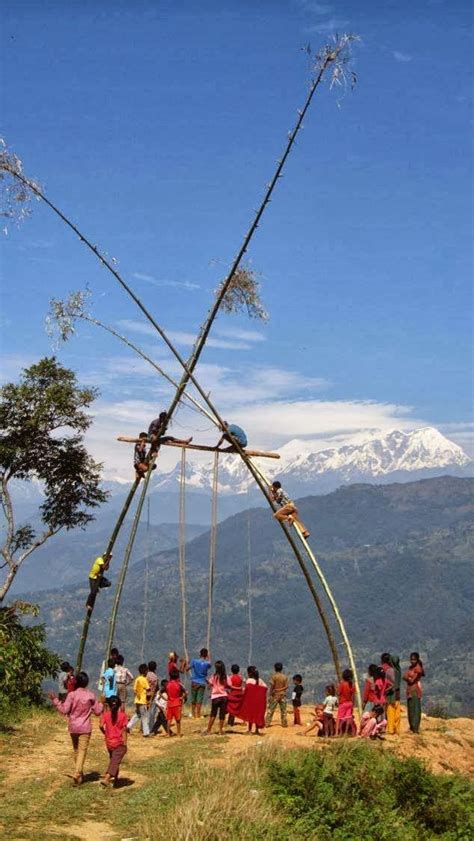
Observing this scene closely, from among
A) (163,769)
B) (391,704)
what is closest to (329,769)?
(163,769)

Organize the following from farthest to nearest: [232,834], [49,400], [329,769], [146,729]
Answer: [49,400]
[146,729]
[329,769]
[232,834]

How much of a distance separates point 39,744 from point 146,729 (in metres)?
2.86

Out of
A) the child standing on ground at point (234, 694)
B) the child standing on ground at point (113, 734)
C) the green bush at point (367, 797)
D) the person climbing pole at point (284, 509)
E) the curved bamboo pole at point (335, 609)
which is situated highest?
the person climbing pole at point (284, 509)

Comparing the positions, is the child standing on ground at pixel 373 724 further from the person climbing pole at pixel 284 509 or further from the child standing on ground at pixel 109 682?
the child standing on ground at pixel 109 682

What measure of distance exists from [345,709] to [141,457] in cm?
806

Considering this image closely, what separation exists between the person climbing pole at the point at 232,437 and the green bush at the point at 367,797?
8.35 metres

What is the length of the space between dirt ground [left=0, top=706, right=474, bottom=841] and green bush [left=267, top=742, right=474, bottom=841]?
1.46 meters

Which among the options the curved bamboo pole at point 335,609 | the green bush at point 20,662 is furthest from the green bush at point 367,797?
the green bush at point 20,662

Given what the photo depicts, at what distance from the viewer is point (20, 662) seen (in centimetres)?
2245

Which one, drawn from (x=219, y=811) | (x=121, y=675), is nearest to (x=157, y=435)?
(x=121, y=675)

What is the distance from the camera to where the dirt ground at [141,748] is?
1430 cm

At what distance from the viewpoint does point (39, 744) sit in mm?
17891

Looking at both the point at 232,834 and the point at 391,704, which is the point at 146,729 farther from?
the point at 232,834

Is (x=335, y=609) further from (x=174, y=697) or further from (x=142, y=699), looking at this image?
(x=142, y=699)
